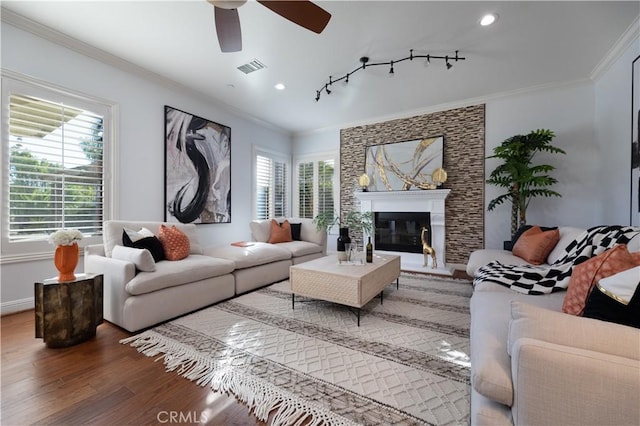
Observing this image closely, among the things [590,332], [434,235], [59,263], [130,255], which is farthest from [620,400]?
[434,235]

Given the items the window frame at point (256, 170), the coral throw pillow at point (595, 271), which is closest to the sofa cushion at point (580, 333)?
the coral throw pillow at point (595, 271)

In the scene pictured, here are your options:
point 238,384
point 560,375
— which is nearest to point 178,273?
point 238,384

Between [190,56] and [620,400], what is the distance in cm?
409

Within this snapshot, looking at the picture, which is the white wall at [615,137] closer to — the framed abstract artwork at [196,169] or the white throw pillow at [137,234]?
the white throw pillow at [137,234]

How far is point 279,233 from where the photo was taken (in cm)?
420

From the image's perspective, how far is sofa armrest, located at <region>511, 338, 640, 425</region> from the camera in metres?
0.66

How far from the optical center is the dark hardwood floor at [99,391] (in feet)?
4.14

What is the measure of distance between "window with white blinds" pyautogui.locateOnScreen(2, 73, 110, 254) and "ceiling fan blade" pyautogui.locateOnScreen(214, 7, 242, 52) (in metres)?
2.04

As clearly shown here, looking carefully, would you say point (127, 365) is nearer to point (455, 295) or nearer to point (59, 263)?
point (59, 263)

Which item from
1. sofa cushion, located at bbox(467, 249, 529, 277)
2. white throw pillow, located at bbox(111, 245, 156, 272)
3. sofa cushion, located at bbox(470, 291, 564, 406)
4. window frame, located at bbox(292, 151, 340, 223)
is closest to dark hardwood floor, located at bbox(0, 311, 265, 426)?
white throw pillow, located at bbox(111, 245, 156, 272)

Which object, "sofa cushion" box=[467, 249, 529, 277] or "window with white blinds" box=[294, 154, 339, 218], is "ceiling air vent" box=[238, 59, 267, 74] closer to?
"window with white blinds" box=[294, 154, 339, 218]

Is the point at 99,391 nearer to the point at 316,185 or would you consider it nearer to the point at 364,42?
the point at 364,42

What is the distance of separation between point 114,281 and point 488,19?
4105 millimetres

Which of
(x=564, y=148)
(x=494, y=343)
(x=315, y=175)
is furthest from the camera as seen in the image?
(x=315, y=175)
